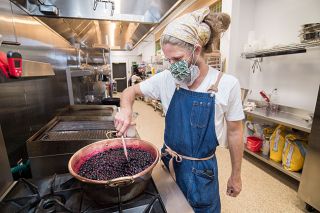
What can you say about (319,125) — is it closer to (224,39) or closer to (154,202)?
(154,202)

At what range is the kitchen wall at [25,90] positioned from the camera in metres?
1.00

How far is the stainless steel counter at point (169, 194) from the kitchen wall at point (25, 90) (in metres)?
0.89

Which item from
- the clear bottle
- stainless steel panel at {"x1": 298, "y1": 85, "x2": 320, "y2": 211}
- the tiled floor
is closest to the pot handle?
the tiled floor

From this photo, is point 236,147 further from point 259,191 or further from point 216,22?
point 259,191

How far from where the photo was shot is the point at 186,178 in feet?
3.13

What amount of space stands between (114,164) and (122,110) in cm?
31

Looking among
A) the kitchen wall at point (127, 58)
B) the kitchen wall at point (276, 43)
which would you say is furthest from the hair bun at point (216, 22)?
the kitchen wall at point (127, 58)

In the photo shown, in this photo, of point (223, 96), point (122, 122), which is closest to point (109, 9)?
point (122, 122)

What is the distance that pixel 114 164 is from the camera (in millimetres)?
737

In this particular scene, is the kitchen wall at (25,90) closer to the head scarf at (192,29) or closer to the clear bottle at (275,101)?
the head scarf at (192,29)

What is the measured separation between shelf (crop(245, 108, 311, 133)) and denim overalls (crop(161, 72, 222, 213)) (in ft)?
5.07

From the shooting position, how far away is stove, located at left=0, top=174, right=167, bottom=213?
2.02 ft

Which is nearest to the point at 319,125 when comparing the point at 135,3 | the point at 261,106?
the point at 261,106

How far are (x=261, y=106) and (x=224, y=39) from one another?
1.30m
